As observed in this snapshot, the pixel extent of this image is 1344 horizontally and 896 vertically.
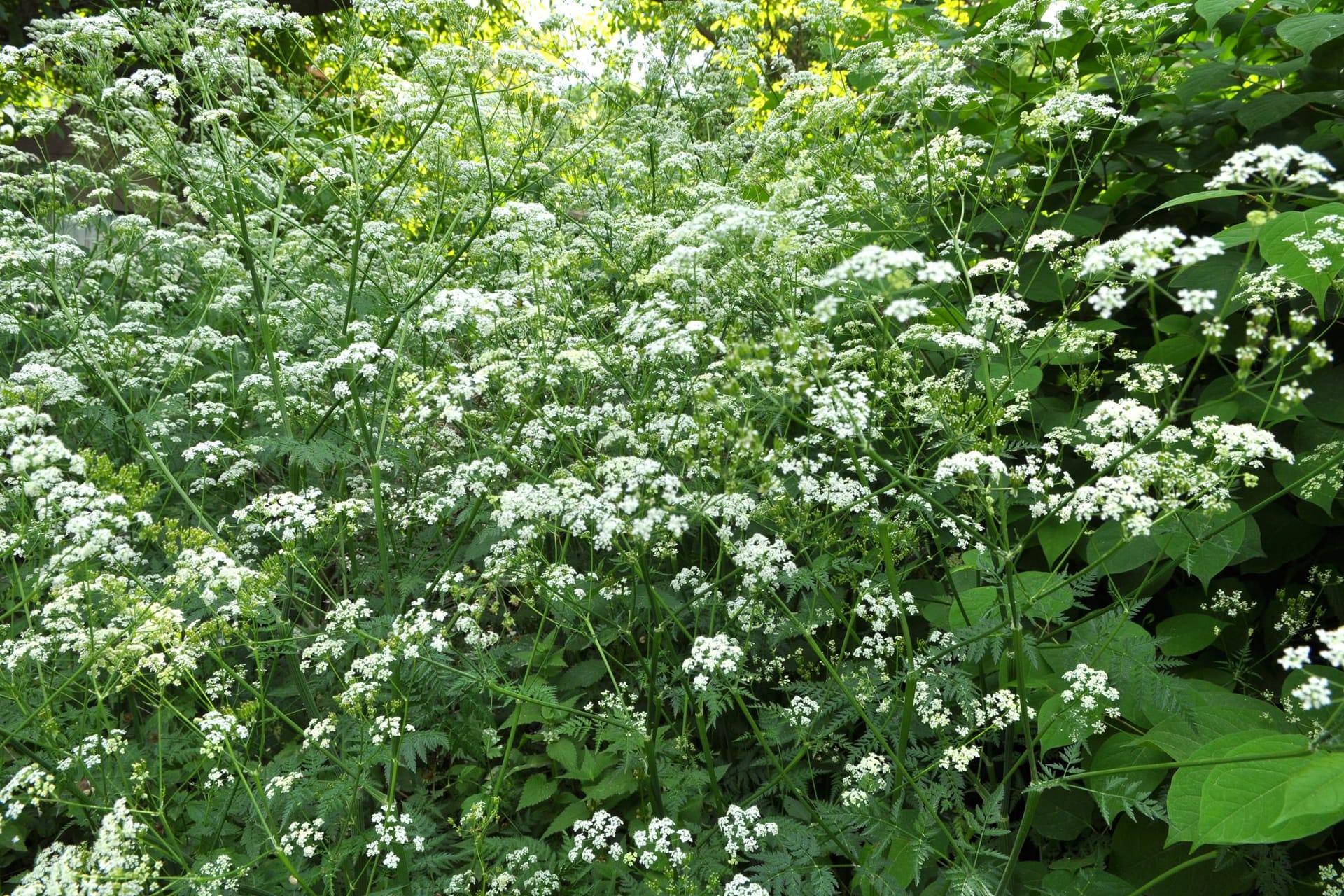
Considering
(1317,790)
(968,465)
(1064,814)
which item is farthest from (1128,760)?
(968,465)

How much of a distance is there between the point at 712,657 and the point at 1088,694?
1.29 m

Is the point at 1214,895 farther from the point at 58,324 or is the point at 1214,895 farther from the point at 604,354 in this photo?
the point at 58,324

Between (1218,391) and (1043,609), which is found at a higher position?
(1218,391)

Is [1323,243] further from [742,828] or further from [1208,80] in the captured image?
[742,828]

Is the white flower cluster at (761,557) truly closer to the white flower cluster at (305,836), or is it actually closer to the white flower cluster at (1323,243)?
the white flower cluster at (305,836)

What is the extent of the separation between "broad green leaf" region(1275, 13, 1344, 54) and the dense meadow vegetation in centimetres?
3

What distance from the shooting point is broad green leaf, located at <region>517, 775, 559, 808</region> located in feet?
13.0

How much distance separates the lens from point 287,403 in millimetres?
4953

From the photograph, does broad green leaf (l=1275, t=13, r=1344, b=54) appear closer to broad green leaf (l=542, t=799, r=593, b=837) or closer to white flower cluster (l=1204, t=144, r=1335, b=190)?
white flower cluster (l=1204, t=144, r=1335, b=190)

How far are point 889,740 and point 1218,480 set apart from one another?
6.06 ft

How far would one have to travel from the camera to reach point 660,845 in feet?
10.0

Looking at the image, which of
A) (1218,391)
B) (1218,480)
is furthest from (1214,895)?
(1218,391)

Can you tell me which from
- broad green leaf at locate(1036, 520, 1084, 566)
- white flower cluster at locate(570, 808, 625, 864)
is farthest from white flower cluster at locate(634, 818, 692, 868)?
broad green leaf at locate(1036, 520, 1084, 566)

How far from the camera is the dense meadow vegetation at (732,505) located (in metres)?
3.01
